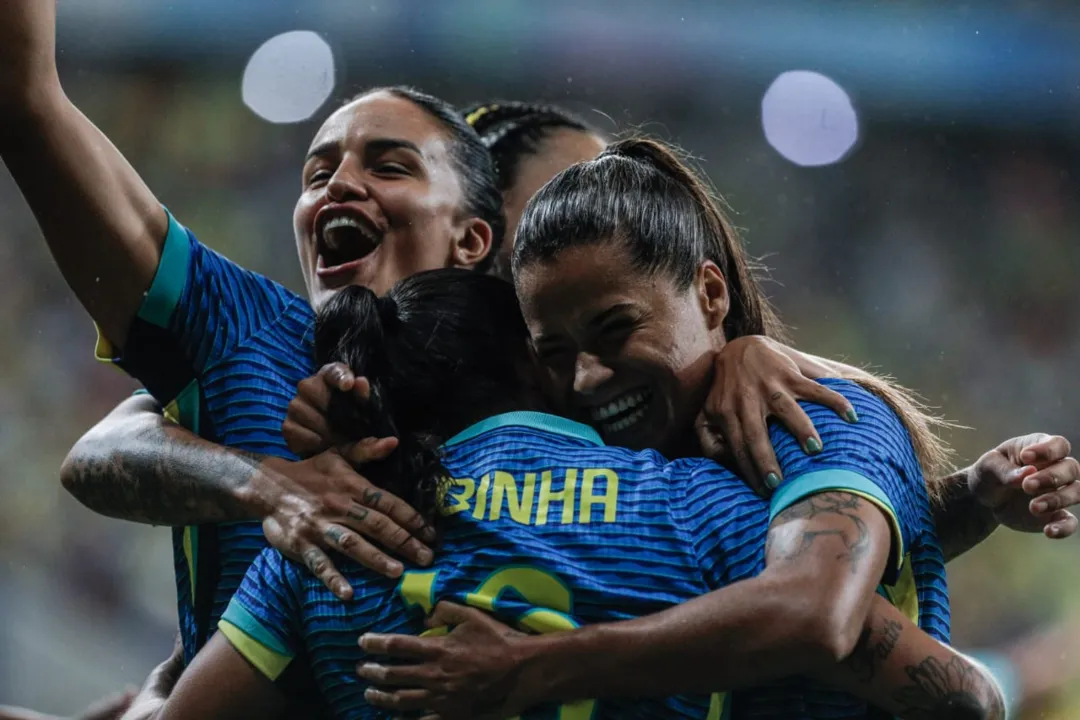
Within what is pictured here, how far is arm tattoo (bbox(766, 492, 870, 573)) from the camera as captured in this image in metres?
1.33

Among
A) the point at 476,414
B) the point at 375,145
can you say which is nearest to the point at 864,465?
the point at 476,414

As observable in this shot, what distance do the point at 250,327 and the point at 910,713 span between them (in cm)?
106

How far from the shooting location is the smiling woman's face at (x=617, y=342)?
1.63m

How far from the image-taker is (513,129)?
2.90 metres

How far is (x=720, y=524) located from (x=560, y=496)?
183mm

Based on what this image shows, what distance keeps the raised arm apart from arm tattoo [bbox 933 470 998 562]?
122 cm

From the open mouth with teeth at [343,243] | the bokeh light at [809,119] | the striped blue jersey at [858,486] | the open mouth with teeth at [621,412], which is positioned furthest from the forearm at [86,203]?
the bokeh light at [809,119]

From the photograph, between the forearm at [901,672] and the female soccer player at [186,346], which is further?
the female soccer player at [186,346]

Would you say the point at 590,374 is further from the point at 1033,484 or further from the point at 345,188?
the point at 345,188

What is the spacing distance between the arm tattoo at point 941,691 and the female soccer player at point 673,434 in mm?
77

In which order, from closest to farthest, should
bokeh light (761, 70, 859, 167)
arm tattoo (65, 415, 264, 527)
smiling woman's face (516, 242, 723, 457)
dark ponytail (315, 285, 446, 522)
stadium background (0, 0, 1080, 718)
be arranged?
1. dark ponytail (315, 285, 446, 522)
2. smiling woman's face (516, 242, 723, 457)
3. arm tattoo (65, 415, 264, 527)
4. stadium background (0, 0, 1080, 718)
5. bokeh light (761, 70, 859, 167)

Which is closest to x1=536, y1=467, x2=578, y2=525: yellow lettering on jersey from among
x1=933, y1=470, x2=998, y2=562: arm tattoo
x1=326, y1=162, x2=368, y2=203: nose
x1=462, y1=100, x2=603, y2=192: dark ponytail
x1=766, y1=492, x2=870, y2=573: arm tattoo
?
x1=766, y1=492, x2=870, y2=573: arm tattoo

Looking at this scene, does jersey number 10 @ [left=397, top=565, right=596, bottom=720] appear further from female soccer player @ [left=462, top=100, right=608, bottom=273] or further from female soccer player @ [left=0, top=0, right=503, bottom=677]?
female soccer player @ [left=462, top=100, right=608, bottom=273]

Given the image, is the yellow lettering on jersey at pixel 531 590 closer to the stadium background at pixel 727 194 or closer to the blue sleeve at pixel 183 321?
the blue sleeve at pixel 183 321
